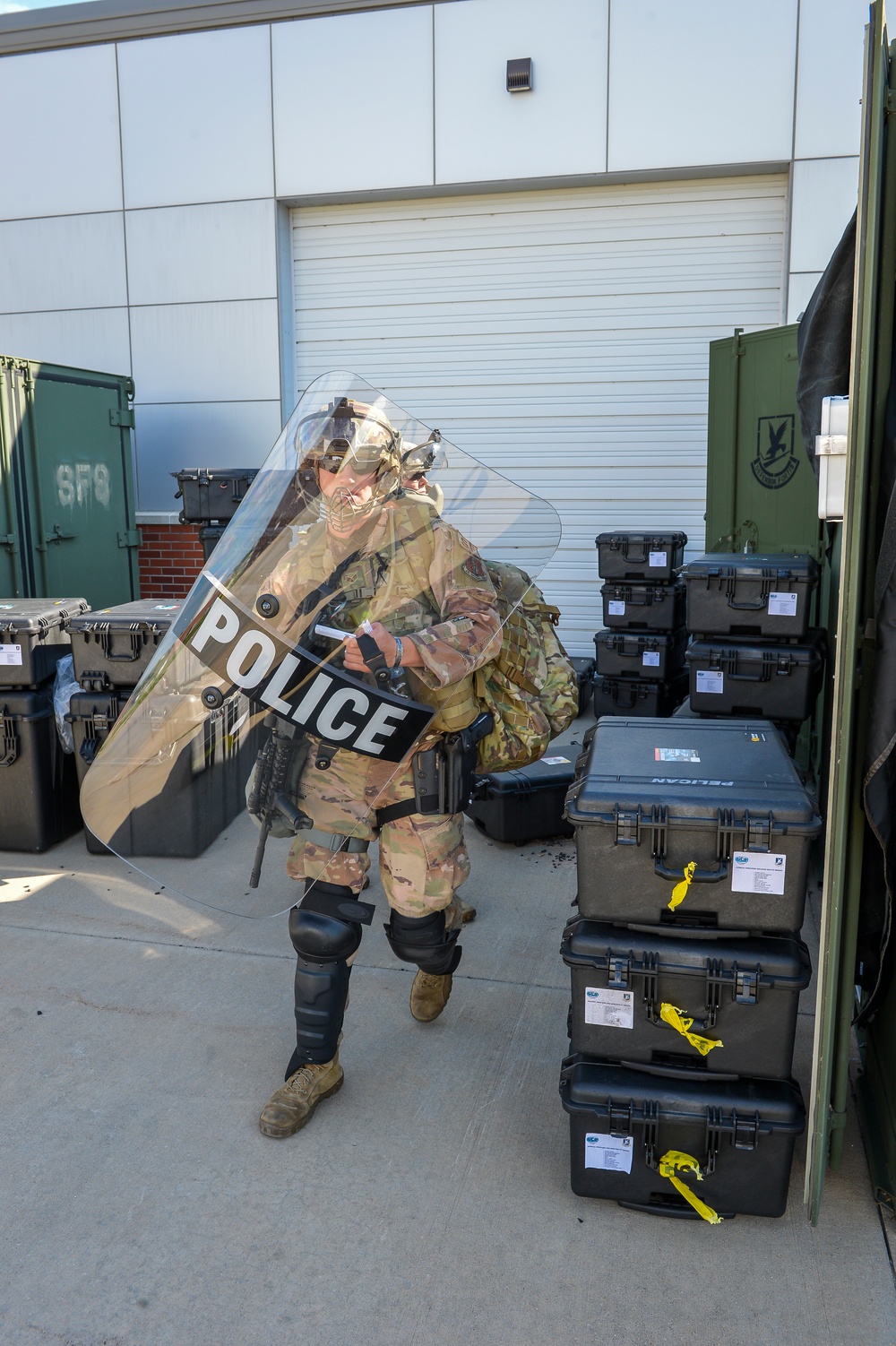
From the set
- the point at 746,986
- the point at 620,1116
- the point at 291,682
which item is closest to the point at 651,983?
the point at 746,986

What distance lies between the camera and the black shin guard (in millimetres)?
2918

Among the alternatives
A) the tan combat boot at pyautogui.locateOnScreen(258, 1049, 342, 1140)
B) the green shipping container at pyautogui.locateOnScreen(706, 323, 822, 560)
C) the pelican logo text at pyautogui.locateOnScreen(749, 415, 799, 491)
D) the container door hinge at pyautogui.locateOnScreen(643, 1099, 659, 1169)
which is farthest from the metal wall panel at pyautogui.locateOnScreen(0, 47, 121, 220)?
the container door hinge at pyautogui.locateOnScreen(643, 1099, 659, 1169)

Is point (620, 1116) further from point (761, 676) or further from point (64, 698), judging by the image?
point (64, 698)

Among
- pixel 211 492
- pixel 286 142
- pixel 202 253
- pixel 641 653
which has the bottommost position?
pixel 641 653

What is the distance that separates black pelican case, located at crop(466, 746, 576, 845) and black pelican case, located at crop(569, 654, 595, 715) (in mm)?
2545

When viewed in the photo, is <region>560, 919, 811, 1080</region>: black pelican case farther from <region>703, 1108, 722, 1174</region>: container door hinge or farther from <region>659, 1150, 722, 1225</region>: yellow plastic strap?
<region>659, 1150, 722, 1225</region>: yellow plastic strap

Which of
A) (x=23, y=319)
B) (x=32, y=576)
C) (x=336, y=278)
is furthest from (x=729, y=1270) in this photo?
(x=23, y=319)

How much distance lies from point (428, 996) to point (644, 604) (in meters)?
4.08

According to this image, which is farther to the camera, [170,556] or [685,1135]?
[170,556]

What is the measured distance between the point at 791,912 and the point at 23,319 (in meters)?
9.15

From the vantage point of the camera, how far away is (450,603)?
2.82 meters

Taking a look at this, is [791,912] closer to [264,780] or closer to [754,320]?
[264,780]

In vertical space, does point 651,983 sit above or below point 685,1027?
above

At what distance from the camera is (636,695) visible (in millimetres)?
7109
